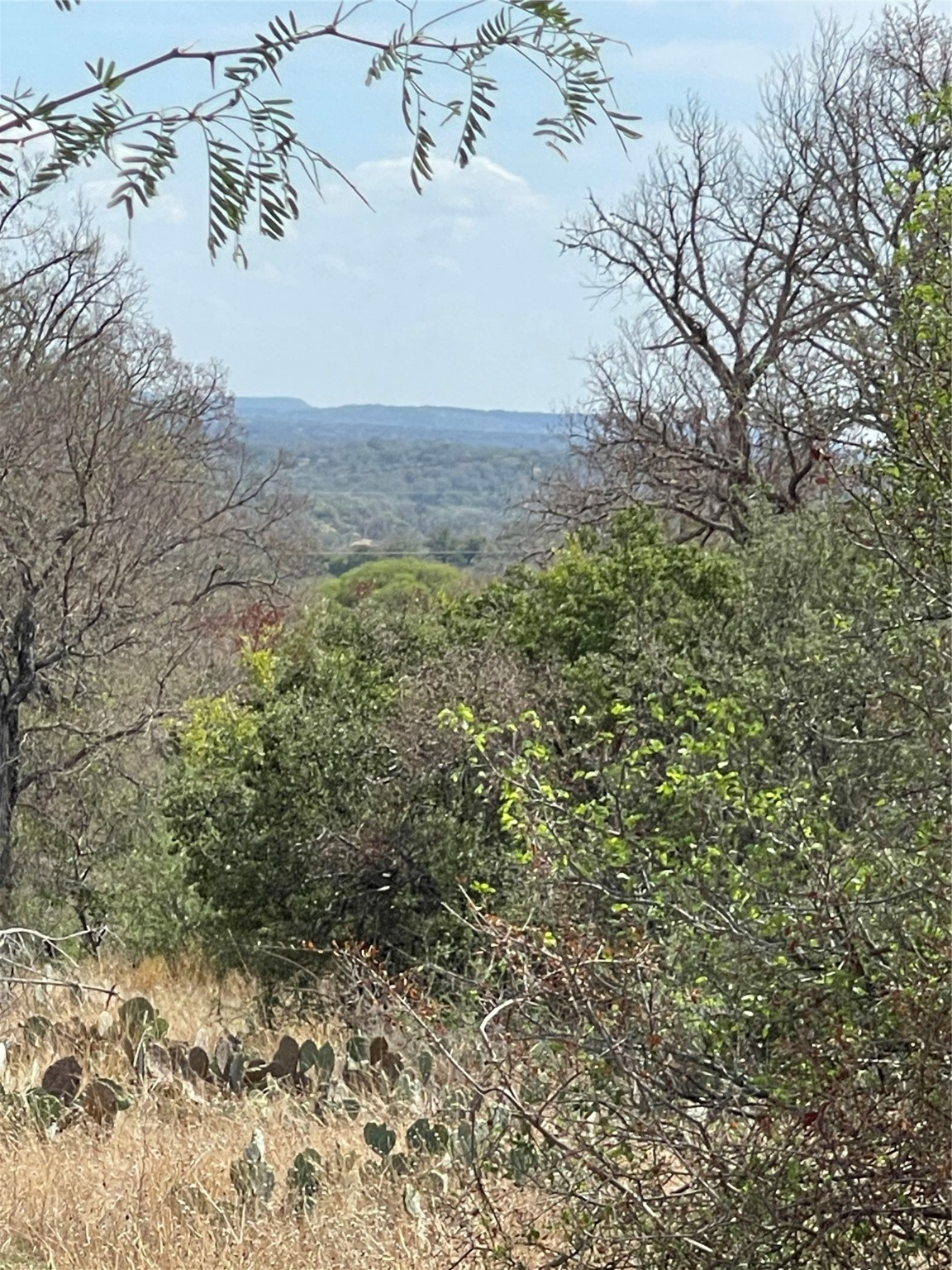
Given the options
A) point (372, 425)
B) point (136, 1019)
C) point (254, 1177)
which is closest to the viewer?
point (254, 1177)

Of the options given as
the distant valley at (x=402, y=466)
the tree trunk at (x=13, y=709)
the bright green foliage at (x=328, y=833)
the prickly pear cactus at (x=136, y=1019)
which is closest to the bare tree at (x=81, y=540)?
the tree trunk at (x=13, y=709)

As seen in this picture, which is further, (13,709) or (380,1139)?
(13,709)

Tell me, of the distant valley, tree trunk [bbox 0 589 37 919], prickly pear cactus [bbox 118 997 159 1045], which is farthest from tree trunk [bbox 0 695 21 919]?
the distant valley

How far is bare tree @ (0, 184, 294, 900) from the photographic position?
15695 millimetres

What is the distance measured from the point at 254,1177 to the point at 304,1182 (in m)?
0.17

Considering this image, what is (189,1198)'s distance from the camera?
3.97 metres

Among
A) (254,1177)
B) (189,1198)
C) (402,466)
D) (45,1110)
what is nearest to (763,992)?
(254,1177)

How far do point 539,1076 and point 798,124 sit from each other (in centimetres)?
1543

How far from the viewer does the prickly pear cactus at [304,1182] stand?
13.0 feet

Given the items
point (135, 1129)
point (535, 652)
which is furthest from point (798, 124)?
point (135, 1129)

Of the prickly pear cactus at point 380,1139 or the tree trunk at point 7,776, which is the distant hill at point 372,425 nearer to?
the tree trunk at point 7,776

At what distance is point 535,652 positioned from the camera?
10.0 metres

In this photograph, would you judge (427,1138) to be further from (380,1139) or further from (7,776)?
(7,776)

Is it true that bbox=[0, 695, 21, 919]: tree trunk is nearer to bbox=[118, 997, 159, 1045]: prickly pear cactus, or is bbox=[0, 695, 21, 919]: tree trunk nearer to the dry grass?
bbox=[118, 997, 159, 1045]: prickly pear cactus
